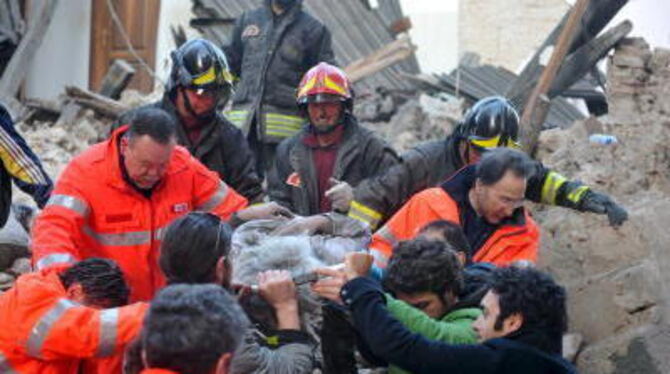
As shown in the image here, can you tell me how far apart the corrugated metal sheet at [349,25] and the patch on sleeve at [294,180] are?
6.07m

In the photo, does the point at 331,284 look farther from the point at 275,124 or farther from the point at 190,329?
the point at 275,124

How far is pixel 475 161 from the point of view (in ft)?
18.8

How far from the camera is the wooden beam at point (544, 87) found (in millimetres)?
8836

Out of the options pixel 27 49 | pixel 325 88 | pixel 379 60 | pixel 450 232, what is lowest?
pixel 27 49

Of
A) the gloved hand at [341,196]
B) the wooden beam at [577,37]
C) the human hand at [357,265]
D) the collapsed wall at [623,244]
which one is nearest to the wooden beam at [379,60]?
the wooden beam at [577,37]

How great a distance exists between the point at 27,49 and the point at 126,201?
802 centimetres

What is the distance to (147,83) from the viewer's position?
13.7 meters

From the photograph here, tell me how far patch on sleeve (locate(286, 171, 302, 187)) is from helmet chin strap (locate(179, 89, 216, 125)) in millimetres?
703

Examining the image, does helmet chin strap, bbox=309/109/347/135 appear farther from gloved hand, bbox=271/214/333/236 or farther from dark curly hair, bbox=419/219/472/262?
dark curly hair, bbox=419/219/472/262

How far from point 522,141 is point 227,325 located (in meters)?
6.20

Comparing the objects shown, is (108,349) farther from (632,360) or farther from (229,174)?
(632,360)

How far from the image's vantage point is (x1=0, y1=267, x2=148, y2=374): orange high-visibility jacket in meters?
3.44

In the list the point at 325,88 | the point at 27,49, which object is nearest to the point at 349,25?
the point at 27,49

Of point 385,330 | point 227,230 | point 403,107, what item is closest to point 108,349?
point 227,230
